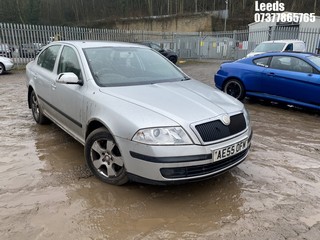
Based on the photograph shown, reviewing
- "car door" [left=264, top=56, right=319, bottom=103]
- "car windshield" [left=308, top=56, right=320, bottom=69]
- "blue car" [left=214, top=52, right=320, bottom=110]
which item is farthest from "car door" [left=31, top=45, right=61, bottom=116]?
"car windshield" [left=308, top=56, right=320, bottom=69]

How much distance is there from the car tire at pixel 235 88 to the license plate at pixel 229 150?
4.69 metres

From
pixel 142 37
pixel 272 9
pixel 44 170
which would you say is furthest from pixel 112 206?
pixel 272 9

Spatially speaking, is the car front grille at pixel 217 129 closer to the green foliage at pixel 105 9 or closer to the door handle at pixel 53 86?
the door handle at pixel 53 86

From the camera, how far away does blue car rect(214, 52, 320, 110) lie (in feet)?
21.0

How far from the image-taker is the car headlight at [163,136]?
9.02 ft

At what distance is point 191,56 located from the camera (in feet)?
85.0

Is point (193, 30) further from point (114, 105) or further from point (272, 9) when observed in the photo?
point (114, 105)

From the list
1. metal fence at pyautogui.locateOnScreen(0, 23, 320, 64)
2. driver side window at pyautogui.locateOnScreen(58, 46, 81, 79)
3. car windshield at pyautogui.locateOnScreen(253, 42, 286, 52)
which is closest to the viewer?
driver side window at pyautogui.locateOnScreen(58, 46, 81, 79)

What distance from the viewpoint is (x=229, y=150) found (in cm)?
298

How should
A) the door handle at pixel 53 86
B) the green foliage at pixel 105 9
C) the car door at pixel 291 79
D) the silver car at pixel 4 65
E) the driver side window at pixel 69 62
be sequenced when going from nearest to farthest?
1. the driver side window at pixel 69 62
2. the door handle at pixel 53 86
3. the car door at pixel 291 79
4. the silver car at pixel 4 65
5. the green foliage at pixel 105 9

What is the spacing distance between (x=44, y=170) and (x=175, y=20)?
1995 inches

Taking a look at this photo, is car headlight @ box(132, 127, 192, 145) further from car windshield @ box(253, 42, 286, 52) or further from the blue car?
car windshield @ box(253, 42, 286, 52)

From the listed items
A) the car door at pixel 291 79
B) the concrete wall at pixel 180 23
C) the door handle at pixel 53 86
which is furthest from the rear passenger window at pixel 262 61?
the concrete wall at pixel 180 23

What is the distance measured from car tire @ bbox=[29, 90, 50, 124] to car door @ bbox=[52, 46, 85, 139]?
3.43ft
